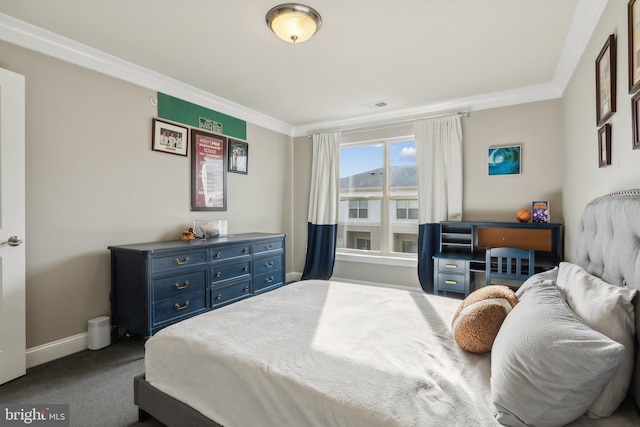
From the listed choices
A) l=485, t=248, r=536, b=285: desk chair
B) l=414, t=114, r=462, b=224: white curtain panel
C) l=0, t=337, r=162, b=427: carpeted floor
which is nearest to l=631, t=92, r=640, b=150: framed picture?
l=485, t=248, r=536, b=285: desk chair

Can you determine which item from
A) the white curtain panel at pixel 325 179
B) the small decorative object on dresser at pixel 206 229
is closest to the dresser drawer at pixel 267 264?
the small decorative object on dresser at pixel 206 229

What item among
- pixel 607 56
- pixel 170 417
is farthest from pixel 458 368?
pixel 607 56

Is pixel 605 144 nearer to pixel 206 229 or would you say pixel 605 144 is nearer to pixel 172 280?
pixel 172 280

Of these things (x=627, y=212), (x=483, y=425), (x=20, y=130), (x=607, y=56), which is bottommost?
(x=483, y=425)

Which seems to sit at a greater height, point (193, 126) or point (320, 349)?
point (193, 126)

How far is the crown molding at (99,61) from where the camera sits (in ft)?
7.68

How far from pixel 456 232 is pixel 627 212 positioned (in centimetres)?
265

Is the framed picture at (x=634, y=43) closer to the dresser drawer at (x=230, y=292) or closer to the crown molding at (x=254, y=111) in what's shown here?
the crown molding at (x=254, y=111)

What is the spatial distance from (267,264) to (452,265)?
2.14 metres

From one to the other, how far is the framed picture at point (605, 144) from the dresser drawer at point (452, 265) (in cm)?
166

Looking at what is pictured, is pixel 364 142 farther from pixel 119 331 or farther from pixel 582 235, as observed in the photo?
pixel 119 331

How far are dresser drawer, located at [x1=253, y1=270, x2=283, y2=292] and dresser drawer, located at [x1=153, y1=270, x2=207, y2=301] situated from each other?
0.73 m

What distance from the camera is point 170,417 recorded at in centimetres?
153

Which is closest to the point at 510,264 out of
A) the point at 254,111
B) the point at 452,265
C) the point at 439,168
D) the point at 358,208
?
the point at 452,265
